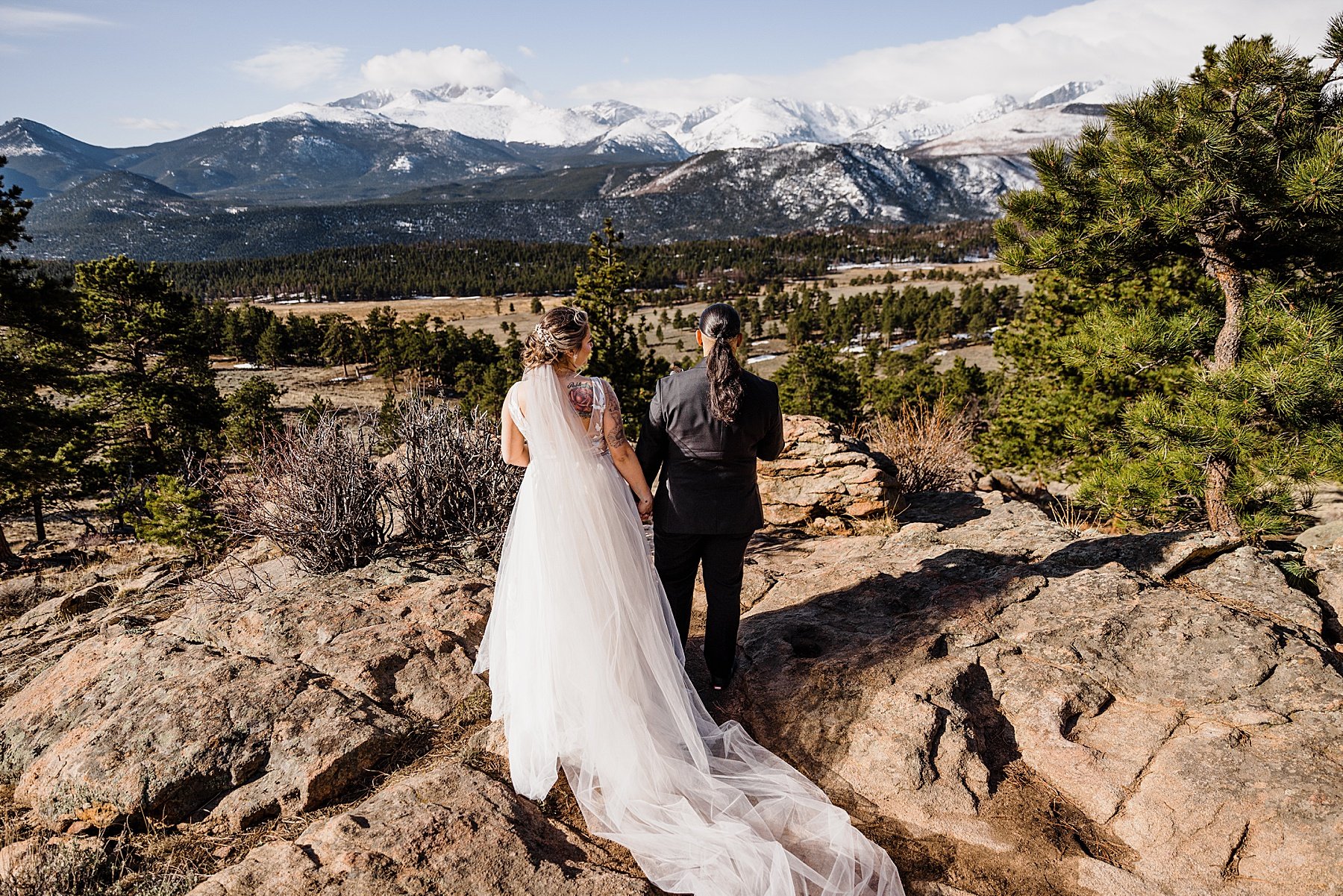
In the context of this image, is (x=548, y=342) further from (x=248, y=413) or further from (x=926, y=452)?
(x=248, y=413)

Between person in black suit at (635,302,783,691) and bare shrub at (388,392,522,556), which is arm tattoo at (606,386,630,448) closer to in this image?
person in black suit at (635,302,783,691)

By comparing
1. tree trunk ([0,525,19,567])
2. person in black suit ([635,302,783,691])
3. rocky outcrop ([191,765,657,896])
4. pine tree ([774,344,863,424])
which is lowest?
tree trunk ([0,525,19,567])

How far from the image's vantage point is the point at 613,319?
16.3 metres

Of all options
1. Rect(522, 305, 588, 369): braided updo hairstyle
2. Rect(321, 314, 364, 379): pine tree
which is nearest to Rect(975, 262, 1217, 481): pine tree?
Rect(522, 305, 588, 369): braided updo hairstyle

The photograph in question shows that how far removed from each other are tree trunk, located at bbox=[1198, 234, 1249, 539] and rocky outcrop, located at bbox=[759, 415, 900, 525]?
3.33 metres

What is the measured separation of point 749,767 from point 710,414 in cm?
186

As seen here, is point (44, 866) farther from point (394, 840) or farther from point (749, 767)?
point (749, 767)

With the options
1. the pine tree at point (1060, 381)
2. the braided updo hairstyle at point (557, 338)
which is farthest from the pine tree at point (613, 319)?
the braided updo hairstyle at point (557, 338)

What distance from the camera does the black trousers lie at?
4.31m

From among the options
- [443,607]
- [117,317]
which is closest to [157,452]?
[117,317]

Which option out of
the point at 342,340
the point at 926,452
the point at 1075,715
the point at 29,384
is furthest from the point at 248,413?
the point at 342,340

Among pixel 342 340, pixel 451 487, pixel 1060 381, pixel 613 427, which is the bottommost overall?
pixel 342 340

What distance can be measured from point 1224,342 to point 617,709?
7.75 metres

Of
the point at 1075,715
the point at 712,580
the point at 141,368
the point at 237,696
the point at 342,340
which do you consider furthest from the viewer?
the point at 342,340
